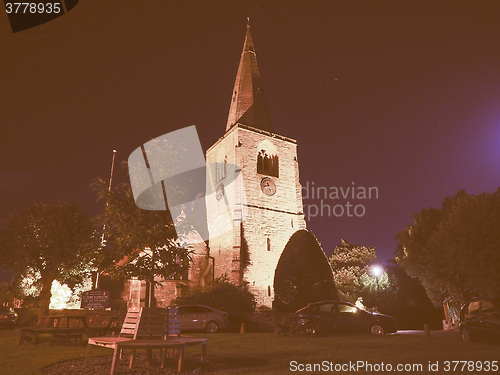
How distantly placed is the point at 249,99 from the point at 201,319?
26.7 metres

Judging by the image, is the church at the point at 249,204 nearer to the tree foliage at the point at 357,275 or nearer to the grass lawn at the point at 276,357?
the tree foliage at the point at 357,275

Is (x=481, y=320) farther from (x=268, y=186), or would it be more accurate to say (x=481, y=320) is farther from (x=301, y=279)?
(x=268, y=186)

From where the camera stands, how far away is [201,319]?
18.8 meters

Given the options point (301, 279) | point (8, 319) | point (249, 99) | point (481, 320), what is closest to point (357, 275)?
point (301, 279)

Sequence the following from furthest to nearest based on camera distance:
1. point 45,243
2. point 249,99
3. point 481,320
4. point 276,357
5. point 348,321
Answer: point 249,99, point 45,243, point 348,321, point 481,320, point 276,357

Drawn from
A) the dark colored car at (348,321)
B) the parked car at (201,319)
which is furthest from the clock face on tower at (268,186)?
the dark colored car at (348,321)

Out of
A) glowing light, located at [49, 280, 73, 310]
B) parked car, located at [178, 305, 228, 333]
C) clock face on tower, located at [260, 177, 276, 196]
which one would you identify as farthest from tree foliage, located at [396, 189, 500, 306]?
glowing light, located at [49, 280, 73, 310]

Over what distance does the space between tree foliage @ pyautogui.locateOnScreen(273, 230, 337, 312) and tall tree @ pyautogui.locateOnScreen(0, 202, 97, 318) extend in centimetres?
1327

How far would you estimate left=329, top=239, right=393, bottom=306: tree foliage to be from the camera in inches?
1480

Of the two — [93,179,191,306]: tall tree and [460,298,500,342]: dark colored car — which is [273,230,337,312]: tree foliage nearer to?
[460,298,500,342]: dark colored car

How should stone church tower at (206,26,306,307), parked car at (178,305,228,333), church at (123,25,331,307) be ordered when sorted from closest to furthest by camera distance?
1. parked car at (178,305,228,333)
2. church at (123,25,331,307)
3. stone church tower at (206,26,306,307)

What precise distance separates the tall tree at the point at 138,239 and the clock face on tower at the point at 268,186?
79.6ft

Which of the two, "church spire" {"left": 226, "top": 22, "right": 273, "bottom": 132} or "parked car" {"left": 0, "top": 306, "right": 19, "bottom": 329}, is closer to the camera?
"parked car" {"left": 0, "top": 306, "right": 19, "bottom": 329}

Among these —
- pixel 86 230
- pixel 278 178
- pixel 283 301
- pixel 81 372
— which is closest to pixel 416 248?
pixel 283 301
